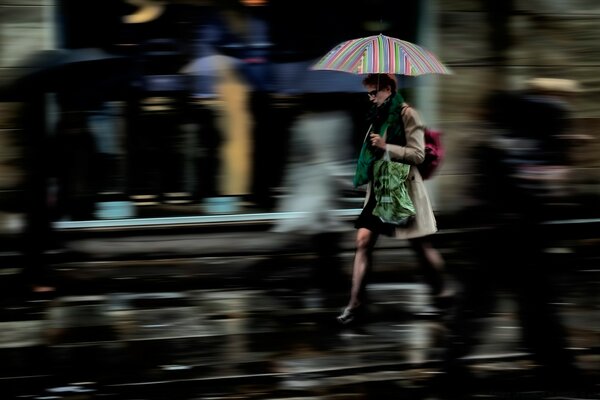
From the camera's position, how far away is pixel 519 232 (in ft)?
17.0

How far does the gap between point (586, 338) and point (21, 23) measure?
4.83 m

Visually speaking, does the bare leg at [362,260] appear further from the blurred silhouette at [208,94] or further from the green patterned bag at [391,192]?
the blurred silhouette at [208,94]

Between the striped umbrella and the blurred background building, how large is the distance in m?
2.29

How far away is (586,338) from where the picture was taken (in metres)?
6.06

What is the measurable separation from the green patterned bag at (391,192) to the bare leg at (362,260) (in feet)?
0.48

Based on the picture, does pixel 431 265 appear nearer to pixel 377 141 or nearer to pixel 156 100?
pixel 377 141

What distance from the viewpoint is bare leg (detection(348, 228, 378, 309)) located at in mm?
6191

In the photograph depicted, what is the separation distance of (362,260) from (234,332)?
0.94 metres

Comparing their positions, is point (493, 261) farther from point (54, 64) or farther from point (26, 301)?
point (54, 64)

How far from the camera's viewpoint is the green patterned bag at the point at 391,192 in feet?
20.2

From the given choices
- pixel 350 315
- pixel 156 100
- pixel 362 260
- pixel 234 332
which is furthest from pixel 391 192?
pixel 156 100

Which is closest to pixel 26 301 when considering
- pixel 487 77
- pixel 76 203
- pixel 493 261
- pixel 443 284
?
pixel 76 203

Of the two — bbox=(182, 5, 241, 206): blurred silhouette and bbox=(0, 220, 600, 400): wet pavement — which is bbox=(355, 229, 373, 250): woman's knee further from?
bbox=(182, 5, 241, 206): blurred silhouette

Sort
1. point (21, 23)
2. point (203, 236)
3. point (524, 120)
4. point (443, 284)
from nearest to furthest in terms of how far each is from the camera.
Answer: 1. point (524, 120)
2. point (443, 284)
3. point (21, 23)
4. point (203, 236)
